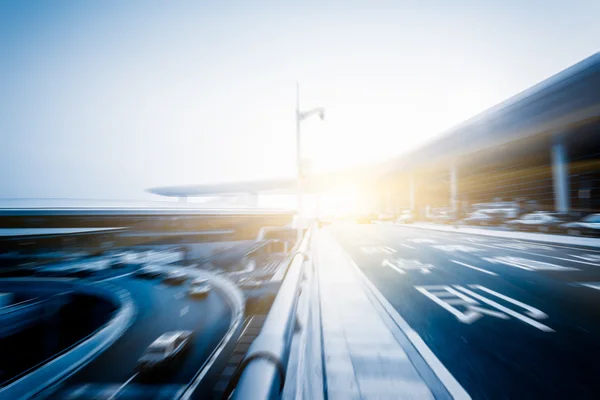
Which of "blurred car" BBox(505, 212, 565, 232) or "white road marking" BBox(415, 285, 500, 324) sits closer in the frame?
"white road marking" BBox(415, 285, 500, 324)

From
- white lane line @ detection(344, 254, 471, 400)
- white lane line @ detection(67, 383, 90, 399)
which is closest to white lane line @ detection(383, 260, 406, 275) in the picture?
white lane line @ detection(344, 254, 471, 400)

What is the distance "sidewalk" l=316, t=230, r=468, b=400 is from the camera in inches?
72.3

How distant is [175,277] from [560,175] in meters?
25.4

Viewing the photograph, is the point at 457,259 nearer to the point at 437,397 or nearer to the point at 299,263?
the point at 299,263

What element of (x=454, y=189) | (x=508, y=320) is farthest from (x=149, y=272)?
(x=454, y=189)

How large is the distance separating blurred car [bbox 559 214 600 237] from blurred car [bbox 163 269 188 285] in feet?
63.6

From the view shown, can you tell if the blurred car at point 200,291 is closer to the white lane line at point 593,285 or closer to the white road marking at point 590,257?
the white lane line at point 593,285

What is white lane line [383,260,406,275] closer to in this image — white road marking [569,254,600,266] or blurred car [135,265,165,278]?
white road marking [569,254,600,266]

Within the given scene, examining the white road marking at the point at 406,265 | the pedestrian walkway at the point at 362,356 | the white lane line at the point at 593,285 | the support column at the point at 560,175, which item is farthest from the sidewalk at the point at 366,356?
the support column at the point at 560,175

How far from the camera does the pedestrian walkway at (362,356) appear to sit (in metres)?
1.84

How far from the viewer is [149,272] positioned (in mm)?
9172

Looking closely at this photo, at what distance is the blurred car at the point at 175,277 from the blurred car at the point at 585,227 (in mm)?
19378

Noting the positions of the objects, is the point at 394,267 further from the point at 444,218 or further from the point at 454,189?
the point at 444,218

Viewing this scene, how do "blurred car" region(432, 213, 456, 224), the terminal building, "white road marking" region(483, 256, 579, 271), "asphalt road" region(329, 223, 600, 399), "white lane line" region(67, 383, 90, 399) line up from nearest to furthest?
1. "asphalt road" region(329, 223, 600, 399)
2. "white lane line" region(67, 383, 90, 399)
3. "white road marking" region(483, 256, 579, 271)
4. the terminal building
5. "blurred car" region(432, 213, 456, 224)
